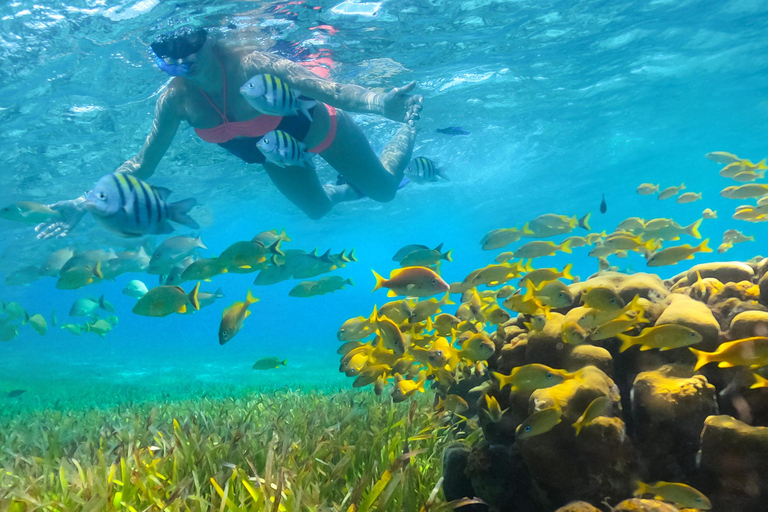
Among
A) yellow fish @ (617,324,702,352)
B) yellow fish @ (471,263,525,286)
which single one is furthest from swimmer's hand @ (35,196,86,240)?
yellow fish @ (617,324,702,352)

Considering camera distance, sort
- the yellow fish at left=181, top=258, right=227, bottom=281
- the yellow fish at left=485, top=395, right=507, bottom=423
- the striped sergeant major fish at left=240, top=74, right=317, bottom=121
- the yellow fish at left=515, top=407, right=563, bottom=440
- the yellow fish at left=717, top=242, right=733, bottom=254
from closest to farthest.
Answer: the yellow fish at left=515, top=407, right=563, bottom=440
the yellow fish at left=485, top=395, right=507, bottom=423
the striped sergeant major fish at left=240, top=74, right=317, bottom=121
the yellow fish at left=181, top=258, right=227, bottom=281
the yellow fish at left=717, top=242, right=733, bottom=254

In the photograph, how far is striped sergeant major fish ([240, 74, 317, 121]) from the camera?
4.73 metres

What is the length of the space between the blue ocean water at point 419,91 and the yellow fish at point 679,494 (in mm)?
11025

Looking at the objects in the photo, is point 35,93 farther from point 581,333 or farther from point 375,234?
point 375,234

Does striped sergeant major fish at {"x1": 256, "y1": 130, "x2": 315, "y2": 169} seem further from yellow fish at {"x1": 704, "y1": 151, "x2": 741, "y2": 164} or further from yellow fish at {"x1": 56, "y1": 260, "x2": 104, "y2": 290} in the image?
yellow fish at {"x1": 704, "y1": 151, "x2": 741, "y2": 164}

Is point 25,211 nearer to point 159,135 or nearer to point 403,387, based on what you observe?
point 159,135

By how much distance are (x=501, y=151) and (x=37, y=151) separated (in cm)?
2476

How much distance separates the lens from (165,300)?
4.60m

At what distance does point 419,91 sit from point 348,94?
10584mm

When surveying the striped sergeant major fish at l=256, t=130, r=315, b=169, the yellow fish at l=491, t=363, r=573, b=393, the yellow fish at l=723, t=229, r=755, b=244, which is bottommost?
the yellow fish at l=723, t=229, r=755, b=244

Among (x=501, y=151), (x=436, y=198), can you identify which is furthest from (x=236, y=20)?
(x=436, y=198)

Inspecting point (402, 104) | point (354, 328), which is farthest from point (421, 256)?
point (402, 104)

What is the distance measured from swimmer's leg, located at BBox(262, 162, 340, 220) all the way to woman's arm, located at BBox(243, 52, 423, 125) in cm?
145

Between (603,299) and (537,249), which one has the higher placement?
(603,299)
